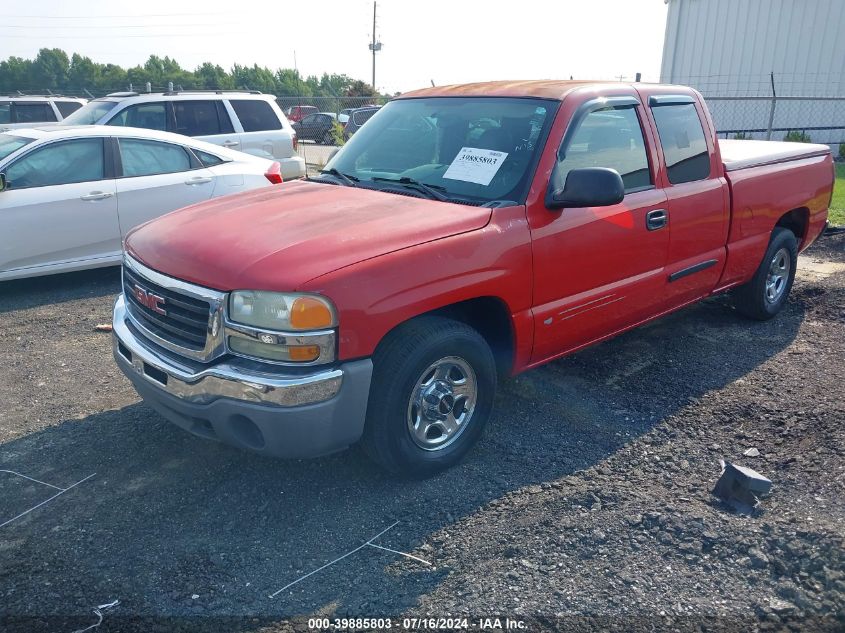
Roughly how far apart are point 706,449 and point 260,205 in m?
2.81

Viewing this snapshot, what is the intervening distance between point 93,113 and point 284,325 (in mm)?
8692

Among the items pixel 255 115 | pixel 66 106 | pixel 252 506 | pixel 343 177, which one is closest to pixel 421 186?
pixel 343 177

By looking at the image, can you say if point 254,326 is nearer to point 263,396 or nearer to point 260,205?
point 263,396

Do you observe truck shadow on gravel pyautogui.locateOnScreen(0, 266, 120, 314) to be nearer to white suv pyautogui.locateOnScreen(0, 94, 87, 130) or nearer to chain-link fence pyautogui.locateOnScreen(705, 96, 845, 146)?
white suv pyautogui.locateOnScreen(0, 94, 87, 130)

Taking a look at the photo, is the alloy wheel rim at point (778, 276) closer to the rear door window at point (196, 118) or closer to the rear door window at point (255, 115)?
the rear door window at point (255, 115)

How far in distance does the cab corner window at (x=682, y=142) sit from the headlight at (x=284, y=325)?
2772 mm

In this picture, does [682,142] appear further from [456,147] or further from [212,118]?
[212,118]

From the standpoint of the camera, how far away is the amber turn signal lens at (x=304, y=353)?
308 centimetres

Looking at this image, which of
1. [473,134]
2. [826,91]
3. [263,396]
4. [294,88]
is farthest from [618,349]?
[294,88]

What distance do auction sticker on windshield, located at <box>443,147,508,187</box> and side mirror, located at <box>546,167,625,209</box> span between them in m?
0.42

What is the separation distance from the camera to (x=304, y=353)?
10.1 feet

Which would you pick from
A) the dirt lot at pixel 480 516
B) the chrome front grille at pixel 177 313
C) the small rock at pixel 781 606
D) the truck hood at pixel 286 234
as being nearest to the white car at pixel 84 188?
the dirt lot at pixel 480 516

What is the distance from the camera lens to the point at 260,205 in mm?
4035

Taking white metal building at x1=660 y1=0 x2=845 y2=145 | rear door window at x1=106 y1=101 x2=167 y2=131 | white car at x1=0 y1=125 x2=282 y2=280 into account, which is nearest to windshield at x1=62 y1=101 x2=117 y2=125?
rear door window at x1=106 y1=101 x2=167 y2=131
